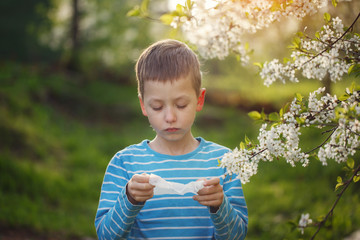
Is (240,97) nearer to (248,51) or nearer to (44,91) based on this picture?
(44,91)

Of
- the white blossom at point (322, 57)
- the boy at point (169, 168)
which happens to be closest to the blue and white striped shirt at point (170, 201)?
the boy at point (169, 168)

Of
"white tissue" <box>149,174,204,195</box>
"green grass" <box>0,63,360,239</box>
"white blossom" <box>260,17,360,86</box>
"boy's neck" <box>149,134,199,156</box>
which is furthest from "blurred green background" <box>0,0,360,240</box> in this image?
"white tissue" <box>149,174,204,195</box>

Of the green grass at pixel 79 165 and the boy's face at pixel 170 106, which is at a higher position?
the green grass at pixel 79 165

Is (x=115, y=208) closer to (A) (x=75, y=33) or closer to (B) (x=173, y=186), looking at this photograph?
(B) (x=173, y=186)

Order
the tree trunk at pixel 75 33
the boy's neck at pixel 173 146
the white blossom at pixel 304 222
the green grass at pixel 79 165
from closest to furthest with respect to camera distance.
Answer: the white blossom at pixel 304 222 < the boy's neck at pixel 173 146 < the green grass at pixel 79 165 < the tree trunk at pixel 75 33

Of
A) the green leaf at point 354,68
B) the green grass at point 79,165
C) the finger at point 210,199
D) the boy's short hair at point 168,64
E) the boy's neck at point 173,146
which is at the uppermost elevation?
the green grass at point 79,165

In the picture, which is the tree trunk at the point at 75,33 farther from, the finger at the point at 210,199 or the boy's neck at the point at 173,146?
the finger at the point at 210,199

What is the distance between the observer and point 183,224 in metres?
2.04

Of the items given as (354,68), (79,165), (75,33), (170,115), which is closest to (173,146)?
(170,115)

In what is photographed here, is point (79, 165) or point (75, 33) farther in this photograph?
point (75, 33)

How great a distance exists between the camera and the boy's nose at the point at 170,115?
6.32 feet

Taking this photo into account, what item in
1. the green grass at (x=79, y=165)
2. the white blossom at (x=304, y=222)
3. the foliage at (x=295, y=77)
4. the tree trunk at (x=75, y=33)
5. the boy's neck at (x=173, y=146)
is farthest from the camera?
the tree trunk at (x=75, y=33)

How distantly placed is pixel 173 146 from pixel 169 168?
137 millimetres

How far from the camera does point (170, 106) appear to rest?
6.40 feet
